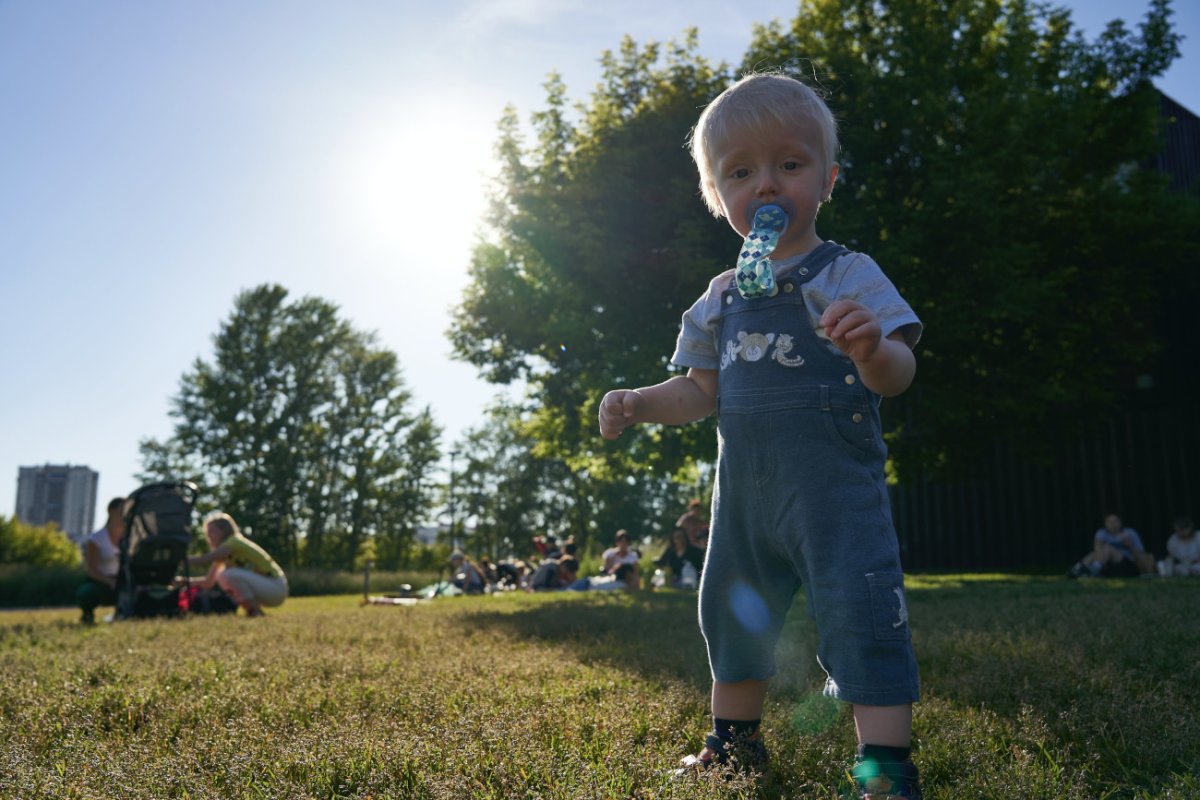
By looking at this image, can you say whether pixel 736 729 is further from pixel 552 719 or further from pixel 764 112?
pixel 764 112

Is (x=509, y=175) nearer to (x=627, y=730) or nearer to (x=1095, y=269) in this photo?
(x=1095, y=269)

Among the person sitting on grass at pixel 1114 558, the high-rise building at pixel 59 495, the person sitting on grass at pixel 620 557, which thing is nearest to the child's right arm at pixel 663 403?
the person sitting on grass at pixel 1114 558

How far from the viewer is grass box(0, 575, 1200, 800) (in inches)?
88.3

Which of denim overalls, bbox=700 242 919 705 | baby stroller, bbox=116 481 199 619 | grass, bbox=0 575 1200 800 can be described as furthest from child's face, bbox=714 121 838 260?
baby stroller, bbox=116 481 199 619

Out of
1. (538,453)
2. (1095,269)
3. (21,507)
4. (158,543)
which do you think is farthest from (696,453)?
(21,507)

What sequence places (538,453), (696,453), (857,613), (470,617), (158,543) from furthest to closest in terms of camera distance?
(538,453)
(696,453)
(158,543)
(470,617)
(857,613)

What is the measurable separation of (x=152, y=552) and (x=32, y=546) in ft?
117

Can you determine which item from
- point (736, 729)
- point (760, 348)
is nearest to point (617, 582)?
point (736, 729)

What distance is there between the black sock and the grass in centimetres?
13

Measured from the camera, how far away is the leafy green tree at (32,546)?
37.7 m

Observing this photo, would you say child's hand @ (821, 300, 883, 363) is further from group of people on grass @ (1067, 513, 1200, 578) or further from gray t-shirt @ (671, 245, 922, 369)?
group of people on grass @ (1067, 513, 1200, 578)

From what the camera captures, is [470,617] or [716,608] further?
[470,617]

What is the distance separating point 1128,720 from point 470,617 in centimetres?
631

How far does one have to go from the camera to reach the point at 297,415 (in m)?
45.7
